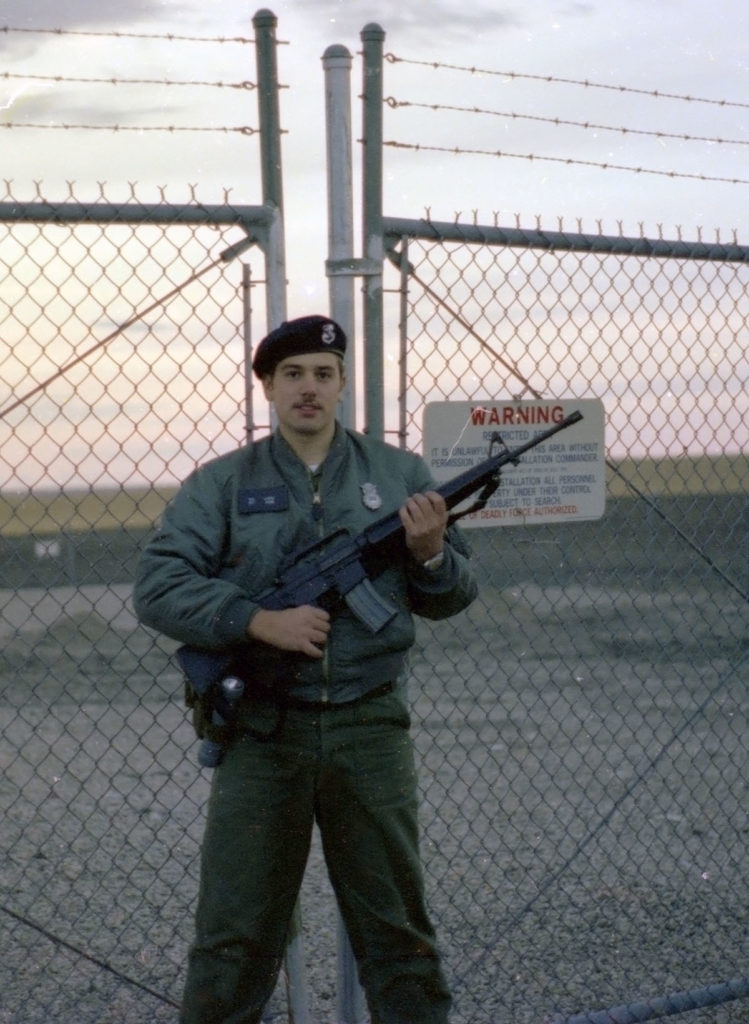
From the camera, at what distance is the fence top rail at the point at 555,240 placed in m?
3.54

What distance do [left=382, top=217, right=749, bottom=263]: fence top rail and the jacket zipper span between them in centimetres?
74

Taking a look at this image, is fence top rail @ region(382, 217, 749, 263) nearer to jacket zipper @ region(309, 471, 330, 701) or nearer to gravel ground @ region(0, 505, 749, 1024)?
jacket zipper @ region(309, 471, 330, 701)

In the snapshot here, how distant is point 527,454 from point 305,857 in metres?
1.25

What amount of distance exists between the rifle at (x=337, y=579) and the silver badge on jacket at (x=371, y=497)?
0.08 m

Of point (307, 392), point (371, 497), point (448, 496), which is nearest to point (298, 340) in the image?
point (307, 392)

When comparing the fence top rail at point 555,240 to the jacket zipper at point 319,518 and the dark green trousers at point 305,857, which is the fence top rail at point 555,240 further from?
the dark green trousers at point 305,857

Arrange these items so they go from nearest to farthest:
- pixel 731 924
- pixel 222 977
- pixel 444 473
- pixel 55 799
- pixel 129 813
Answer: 1. pixel 222 977
2. pixel 444 473
3. pixel 731 924
4. pixel 129 813
5. pixel 55 799

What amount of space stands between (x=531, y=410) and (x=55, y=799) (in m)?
4.39

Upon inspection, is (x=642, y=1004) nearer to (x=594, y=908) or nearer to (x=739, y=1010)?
(x=739, y=1010)

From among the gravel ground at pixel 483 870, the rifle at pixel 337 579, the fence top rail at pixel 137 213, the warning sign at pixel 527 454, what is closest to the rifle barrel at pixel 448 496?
the rifle at pixel 337 579

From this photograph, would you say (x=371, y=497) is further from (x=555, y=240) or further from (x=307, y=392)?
(x=555, y=240)

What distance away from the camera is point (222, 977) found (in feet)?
10.1

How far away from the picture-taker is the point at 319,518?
3.13m

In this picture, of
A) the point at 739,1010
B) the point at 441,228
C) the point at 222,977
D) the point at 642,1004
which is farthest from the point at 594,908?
the point at 441,228
